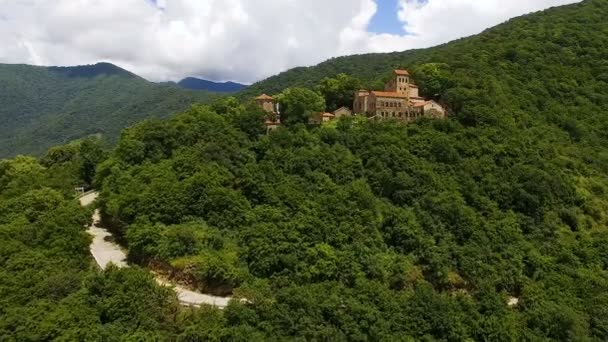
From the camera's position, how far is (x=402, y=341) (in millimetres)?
30469

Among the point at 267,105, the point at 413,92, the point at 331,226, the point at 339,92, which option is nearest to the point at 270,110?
the point at 267,105

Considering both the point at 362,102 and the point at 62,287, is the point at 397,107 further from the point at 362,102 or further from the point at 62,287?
the point at 62,287

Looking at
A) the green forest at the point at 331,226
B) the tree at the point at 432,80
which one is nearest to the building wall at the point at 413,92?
the tree at the point at 432,80

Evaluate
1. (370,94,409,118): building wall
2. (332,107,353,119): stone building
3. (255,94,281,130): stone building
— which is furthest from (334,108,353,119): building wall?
(255,94,281,130): stone building

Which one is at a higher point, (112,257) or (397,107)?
(397,107)

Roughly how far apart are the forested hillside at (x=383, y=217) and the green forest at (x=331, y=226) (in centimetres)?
14

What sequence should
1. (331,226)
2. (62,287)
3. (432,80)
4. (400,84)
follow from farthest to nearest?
(432,80), (400,84), (331,226), (62,287)

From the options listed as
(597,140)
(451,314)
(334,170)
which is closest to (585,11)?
(597,140)

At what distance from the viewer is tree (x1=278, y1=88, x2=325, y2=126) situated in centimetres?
4797

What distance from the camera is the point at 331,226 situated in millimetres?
36062

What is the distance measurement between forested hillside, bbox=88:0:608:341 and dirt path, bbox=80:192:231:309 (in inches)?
40.1

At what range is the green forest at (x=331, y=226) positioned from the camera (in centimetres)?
2947

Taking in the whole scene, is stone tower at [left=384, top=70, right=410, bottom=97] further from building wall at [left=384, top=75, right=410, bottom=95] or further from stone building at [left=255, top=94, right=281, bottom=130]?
stone building at [left=255, top=94, right=281, bottom=130]

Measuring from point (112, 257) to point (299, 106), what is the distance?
2116cm
